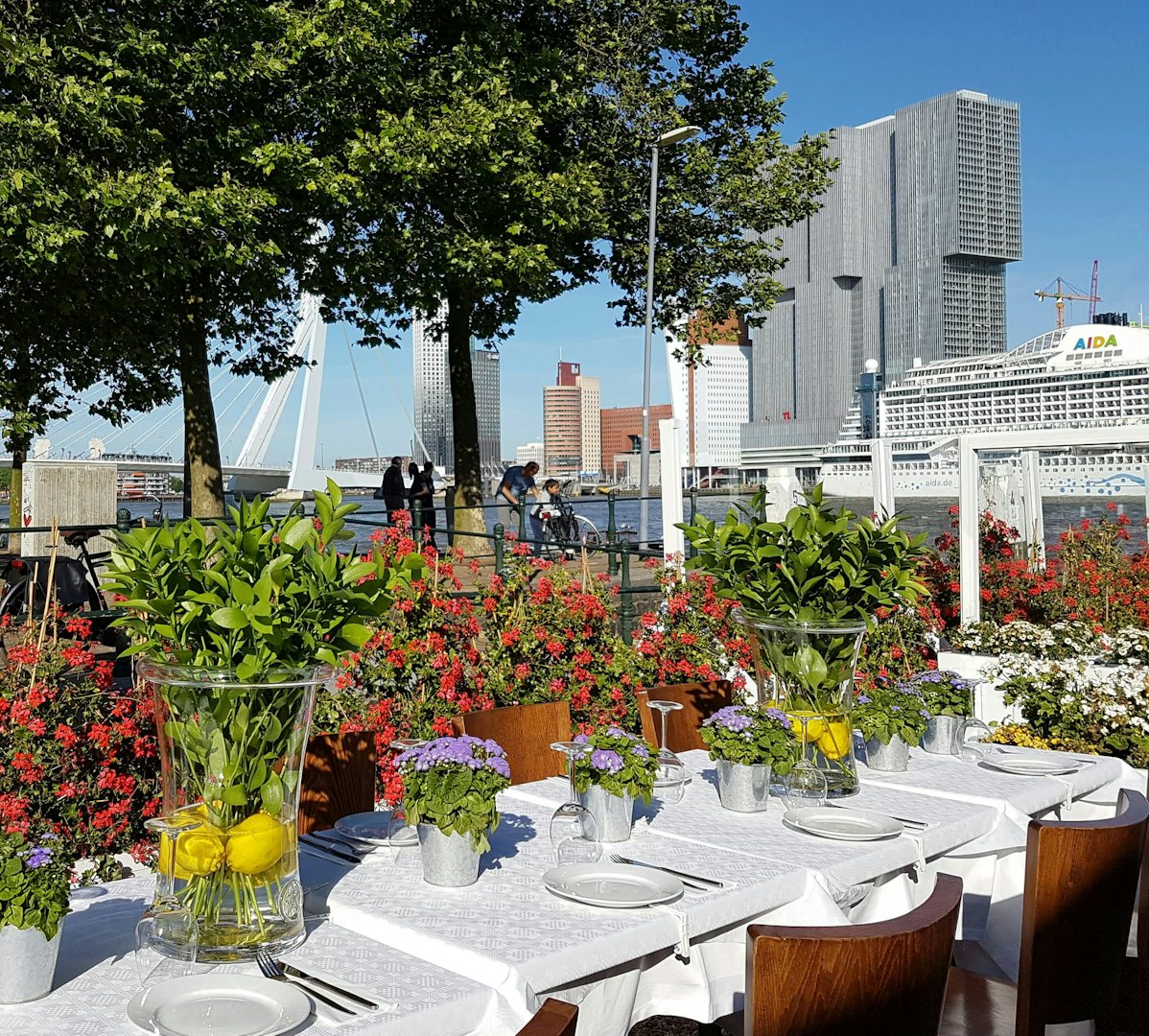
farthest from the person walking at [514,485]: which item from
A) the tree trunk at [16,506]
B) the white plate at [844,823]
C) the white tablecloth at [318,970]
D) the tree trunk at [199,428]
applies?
the white tablecloth at [318,970]

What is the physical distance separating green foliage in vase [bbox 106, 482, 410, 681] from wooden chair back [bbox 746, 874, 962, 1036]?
29.7 inches

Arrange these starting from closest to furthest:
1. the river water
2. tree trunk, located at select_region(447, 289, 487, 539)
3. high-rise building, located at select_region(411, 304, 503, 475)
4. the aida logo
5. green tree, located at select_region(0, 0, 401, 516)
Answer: the river water → green tree, located at select_region(0, 0, 401, 516) → tree trunk, located at select_region(447, 289, 487, 539) → high-rise building, located at select_region(411, 304, 503, 475) → the aida logo

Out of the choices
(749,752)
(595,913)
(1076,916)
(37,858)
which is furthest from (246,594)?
(1076,916)

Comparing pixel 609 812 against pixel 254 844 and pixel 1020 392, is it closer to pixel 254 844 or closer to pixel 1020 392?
pixel 254 844

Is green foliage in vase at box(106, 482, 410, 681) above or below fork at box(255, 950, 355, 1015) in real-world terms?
above

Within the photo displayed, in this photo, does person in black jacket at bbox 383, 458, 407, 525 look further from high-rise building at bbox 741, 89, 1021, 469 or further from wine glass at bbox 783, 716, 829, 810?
high-rise building at bbox 741, 89, 1021, 469

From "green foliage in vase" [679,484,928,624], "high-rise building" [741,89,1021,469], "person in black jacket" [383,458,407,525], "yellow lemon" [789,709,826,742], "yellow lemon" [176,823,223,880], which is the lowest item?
"yellow lemon" [789,709,826,742]

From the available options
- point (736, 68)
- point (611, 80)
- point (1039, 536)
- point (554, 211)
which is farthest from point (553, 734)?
point (736, 68)

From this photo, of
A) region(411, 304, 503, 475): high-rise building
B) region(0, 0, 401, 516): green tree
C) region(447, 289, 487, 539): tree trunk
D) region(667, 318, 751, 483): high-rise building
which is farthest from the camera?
region(667, 318, 751, 483): high-rise building

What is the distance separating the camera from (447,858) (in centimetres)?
210

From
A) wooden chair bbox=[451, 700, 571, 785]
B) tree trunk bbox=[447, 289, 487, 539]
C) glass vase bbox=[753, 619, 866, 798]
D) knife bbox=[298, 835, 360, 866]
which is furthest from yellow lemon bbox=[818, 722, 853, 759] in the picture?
tree trunk bbox=[447, 289, 487, 539]

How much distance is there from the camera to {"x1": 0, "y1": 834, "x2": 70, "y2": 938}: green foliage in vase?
154cm

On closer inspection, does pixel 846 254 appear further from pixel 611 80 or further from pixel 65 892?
pixel 65 892

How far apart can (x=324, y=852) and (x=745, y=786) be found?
97 centimetres
